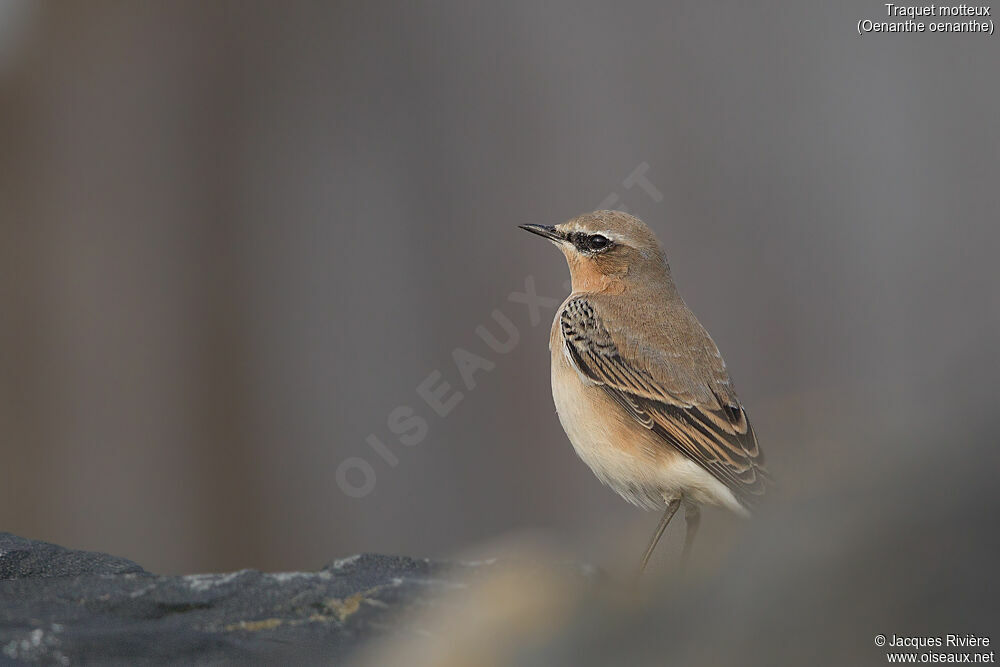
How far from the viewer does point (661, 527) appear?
6.37 metres

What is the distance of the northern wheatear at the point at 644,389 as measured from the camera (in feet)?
20.5

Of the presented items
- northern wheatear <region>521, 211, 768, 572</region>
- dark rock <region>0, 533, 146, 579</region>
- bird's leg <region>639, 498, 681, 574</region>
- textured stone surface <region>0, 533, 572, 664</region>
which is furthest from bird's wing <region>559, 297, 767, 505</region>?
dark rock <region>0, 533, 146, 579</region>

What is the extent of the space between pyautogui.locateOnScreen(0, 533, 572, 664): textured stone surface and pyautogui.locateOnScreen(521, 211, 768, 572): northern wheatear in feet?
5.19

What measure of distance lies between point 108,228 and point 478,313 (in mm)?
4031

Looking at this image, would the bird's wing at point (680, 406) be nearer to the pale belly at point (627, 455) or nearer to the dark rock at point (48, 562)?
the pale belly at point (627, 455)

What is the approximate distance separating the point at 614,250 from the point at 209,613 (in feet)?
12.4

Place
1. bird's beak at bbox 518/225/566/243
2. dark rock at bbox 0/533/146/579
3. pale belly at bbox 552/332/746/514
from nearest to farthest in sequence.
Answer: dark rock at bbox 0/533/146/579, pale belly at bbox 552/332/746/514, bird's beak at bbox 518/225/566/243

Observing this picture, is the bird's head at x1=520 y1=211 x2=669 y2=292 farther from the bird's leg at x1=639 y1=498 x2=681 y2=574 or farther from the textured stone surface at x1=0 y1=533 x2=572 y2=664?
the textured stone surface at x1=0 y1=533 x2=572 y2=664

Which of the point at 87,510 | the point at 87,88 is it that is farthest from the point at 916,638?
the point at 87,88

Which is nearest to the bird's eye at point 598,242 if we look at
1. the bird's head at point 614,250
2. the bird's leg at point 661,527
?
the bird's head at point 614,250

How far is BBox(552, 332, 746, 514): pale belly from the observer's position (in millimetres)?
6316

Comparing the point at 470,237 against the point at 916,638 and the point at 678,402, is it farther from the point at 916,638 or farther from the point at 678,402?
the point at 916,638

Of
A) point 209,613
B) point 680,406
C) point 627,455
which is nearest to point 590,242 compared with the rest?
point 680,406

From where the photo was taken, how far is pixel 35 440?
11.2 meters
